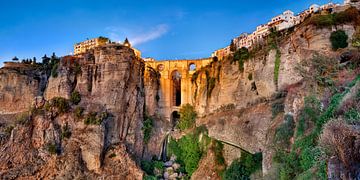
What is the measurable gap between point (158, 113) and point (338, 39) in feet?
81.6

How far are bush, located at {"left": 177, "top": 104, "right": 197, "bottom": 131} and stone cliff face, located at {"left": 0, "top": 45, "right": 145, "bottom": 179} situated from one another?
16.2 ft

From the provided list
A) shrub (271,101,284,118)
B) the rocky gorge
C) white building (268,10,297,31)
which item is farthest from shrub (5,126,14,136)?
white building (268,10,297,31)

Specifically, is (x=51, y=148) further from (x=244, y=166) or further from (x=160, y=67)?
(x=244, y=166)

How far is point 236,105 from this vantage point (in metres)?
37.1

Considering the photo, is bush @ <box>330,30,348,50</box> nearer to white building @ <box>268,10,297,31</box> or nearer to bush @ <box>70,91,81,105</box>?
white building @ <box>268,10,297,31</box>

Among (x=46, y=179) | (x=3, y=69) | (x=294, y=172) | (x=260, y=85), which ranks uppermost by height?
(x=3, y=69)

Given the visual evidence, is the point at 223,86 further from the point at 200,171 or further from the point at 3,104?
the point at 3,104

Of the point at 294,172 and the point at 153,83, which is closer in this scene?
the point at 294,172

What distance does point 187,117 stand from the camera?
4406 centimetres

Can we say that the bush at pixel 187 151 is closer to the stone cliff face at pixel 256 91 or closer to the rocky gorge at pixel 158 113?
the rocky gorge at pixel 158 113

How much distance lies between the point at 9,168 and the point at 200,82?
23337 millimetres

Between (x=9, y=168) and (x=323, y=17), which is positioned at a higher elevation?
(x=323, y=17)

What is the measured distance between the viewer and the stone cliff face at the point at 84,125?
36750 mm

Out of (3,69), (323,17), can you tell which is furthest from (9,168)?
(323,17)
